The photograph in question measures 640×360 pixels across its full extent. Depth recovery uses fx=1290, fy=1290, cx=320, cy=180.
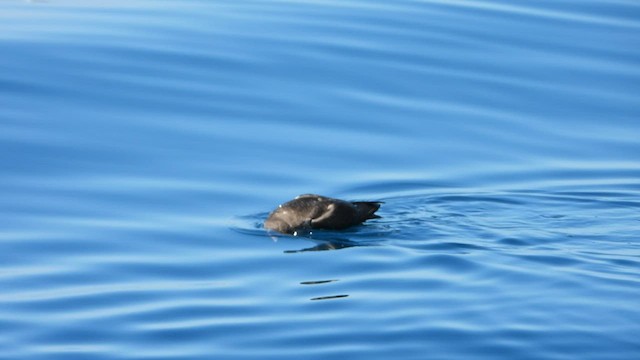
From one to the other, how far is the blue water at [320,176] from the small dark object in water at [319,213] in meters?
0.19

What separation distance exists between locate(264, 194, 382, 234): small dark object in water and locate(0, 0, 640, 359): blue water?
19 cm

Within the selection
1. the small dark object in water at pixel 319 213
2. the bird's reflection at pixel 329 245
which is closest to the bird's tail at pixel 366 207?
the small dark object in water at pixel 319 213

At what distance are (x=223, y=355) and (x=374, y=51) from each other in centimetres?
958

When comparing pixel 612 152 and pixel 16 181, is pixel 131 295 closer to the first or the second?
pixel 16 181

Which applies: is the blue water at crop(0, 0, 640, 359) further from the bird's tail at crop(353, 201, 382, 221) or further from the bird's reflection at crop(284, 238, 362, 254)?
the bird's tail at crop(353, 201, 382, 221)

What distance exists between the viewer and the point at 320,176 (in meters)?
15.5

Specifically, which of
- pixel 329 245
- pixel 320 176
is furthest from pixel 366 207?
pixel 320 176

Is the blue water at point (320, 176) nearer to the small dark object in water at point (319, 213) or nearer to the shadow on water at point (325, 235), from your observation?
the shadow on water at point (325, 235)

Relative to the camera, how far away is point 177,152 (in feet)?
52.1

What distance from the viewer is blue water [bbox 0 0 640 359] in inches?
417

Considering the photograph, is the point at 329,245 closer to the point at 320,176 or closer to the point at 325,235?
the point at 325,235

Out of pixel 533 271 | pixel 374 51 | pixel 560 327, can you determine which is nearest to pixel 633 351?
pixel 560 327

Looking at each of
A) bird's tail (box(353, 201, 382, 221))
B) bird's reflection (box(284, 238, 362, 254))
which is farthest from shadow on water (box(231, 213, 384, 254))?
bird's tail (box(353, 201, 382, 221))

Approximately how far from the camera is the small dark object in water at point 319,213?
13.7 m
